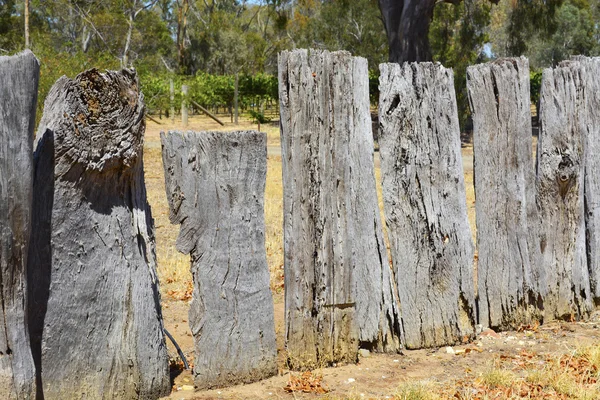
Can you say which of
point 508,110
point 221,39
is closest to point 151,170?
point 508,110

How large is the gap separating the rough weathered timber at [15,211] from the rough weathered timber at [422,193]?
79.1 inches

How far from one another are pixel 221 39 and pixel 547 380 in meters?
44.0

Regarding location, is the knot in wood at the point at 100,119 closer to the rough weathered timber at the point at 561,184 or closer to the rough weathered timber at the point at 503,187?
the rough weathered timber at the point at 503,187

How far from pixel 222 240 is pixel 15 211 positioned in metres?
1.04

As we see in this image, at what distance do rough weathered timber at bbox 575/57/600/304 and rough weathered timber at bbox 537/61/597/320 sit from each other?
4.8 inches

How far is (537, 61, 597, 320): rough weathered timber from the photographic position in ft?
14.9

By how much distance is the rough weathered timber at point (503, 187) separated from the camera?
433 centimetres

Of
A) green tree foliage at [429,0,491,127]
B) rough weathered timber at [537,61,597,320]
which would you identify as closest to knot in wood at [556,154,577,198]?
rough weathered timber at [537,61,597,320]

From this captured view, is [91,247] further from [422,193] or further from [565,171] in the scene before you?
[565,171]

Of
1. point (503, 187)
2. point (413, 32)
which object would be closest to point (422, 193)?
point (503, 187)

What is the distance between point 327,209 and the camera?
3.85 meters

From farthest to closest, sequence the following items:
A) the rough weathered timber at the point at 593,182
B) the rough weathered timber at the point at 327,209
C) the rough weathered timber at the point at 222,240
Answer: the rough weathered timber at the point at 593,182 < the rough weathered timber at the point at 327,209 < the rough weathered timber at the point at 222,240

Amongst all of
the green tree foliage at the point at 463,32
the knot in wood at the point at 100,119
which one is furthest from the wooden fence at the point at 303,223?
the green tree foliage at the point at 463,32

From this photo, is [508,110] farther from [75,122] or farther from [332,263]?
[75,122]
